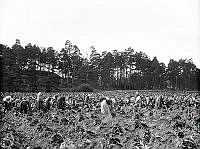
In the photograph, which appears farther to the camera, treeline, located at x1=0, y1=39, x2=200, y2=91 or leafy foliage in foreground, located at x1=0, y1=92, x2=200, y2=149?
treeline, located at x1=0, y1=39, x2=200, y2=91

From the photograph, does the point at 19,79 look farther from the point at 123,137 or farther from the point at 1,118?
the point at 123,137

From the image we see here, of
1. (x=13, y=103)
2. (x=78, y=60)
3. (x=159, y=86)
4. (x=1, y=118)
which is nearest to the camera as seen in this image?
(x=1, y=118)

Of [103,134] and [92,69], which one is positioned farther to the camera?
[92,69]

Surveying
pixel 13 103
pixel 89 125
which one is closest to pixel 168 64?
pixel 13 103

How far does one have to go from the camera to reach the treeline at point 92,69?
56094 mm

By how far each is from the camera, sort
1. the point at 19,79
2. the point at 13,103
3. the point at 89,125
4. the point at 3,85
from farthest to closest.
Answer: the point at 19,79
the point at 3,85
the point at 13,103
the point at 89,125

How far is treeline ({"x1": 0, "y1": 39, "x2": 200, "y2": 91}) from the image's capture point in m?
56.1

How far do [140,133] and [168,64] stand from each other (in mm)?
73173

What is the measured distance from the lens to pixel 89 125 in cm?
1305

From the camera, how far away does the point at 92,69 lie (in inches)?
2854

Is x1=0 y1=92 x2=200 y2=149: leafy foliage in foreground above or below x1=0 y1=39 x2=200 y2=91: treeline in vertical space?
below

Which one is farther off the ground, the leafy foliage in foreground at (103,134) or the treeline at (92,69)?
the treeline at (92,69)

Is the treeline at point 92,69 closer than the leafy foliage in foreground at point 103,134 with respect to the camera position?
No

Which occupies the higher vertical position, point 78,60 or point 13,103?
point 78,60
